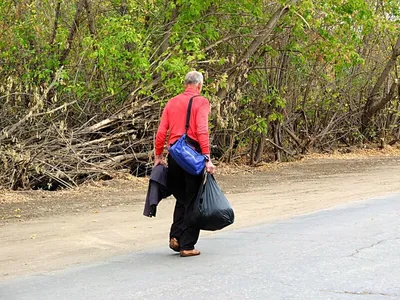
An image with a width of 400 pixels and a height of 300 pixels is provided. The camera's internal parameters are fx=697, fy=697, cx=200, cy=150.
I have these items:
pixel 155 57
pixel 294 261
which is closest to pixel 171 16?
pixel 155 57

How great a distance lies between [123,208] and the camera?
40.3 ft

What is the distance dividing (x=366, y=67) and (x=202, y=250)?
18.8m

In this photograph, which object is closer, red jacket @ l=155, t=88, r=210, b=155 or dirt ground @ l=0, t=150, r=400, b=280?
red jacket @ l=155, t=88, r=210, b=155

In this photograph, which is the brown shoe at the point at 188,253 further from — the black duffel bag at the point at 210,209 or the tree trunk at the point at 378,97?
the tree trunk at the point at 378,97

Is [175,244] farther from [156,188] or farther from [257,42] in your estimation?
[257,42]

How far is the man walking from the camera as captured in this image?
779 cm

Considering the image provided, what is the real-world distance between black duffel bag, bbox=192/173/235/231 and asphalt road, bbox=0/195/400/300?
0.41 metres

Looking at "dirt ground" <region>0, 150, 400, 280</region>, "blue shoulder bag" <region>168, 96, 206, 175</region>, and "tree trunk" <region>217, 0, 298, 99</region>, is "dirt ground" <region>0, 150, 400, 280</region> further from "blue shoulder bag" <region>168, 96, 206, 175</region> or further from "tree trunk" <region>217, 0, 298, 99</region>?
"tree trunk" <region>217, 0, 298, 99</region>

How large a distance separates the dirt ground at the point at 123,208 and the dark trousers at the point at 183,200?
923 mm

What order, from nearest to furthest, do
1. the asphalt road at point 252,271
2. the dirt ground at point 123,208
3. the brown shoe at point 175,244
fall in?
the asphalt road at point 252,271 → the brown shoe at point 175,244 → the dirt ground at point 123,208

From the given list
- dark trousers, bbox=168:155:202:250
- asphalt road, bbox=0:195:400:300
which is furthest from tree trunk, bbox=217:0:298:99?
dark trousers, bbox=168:155:202:250

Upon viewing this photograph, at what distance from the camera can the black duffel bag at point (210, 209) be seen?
7.60m

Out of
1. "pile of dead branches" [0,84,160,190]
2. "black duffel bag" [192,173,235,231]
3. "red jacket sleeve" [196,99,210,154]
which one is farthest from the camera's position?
"pile of dead branches" [0,84,160,190]

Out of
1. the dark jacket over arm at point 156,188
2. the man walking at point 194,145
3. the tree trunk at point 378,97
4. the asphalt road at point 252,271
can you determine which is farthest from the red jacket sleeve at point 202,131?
the tree trunk at point 378,97
